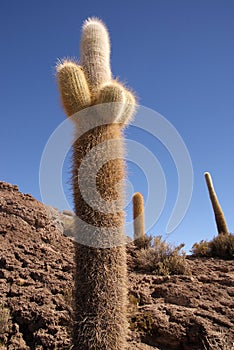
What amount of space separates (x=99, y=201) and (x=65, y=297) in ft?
6.62

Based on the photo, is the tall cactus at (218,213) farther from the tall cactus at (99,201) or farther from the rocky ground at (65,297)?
the tall cactus at (99,201)

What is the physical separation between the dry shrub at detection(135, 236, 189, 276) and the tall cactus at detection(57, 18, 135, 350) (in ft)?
9.29

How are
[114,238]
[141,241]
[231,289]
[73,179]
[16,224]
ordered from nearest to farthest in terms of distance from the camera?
1. [114,238]
2. [73,179]
3. [231,289]
4. [16,224]
5. [141,241]

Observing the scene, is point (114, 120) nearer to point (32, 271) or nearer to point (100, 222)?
point (100, 222)

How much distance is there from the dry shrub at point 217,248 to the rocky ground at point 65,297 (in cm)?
49

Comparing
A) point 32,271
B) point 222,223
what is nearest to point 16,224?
point 32,271

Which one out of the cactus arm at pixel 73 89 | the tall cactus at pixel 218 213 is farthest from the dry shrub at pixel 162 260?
the cactus arm at pixel 73 89

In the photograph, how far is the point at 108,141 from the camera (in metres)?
4.75

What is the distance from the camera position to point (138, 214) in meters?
9.58

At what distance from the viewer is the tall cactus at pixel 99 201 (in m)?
4.01

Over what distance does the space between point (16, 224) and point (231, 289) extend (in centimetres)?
462

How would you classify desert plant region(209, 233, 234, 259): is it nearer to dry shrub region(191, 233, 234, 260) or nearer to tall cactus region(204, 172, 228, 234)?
dry shrub region(191, 233, 234, 260)

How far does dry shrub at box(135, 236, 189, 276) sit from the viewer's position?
6.94m

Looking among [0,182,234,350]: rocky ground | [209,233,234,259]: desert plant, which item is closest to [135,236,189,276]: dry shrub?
[0,182,234,350]: rocky ground
